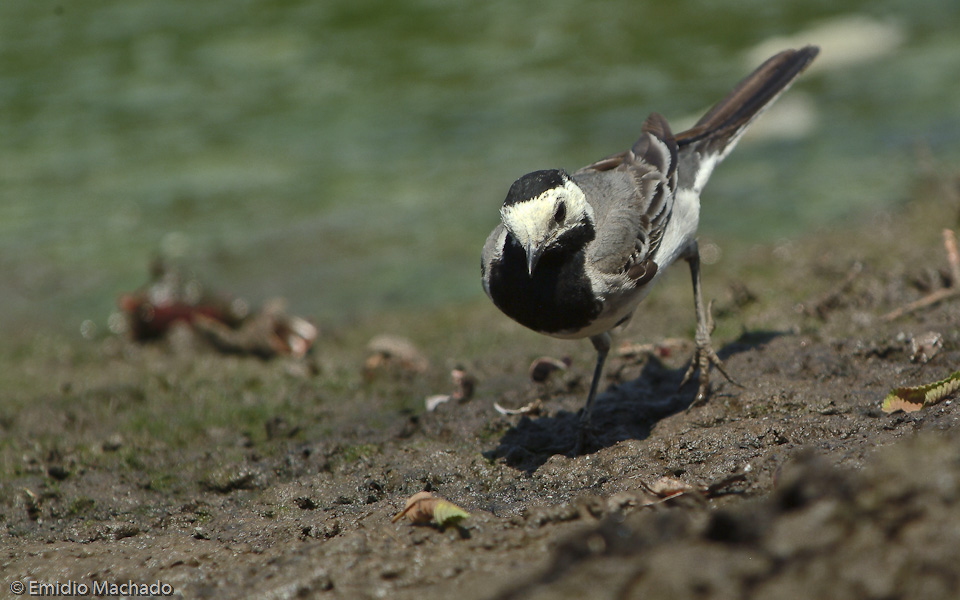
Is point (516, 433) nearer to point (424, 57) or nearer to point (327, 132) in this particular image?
point (327, 132)

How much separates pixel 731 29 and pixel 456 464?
11525 millimetres

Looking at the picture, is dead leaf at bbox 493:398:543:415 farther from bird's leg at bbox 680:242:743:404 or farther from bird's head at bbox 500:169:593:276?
bird's head at bbox 500:169:593:276

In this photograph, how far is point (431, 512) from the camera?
343 cm

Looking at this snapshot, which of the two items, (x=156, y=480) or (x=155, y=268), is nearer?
(x=156, y=480)

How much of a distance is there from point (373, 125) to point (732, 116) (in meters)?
7.42

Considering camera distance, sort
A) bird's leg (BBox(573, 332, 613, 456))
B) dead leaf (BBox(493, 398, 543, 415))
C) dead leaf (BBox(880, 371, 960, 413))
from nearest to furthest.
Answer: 1. dead leaf (BBox(880, 371, 960, 413))
2. bird's leg (BBox(573, 332, 613, 456))
3. dead leaf (BBox(493, 398, 543, 415))

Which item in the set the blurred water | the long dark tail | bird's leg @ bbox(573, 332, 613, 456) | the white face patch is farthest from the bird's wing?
the blurred water

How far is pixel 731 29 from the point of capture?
14102 mm

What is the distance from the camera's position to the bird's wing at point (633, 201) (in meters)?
4.69

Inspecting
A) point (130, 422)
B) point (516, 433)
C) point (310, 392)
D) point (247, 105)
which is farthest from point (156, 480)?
point (247, 105)

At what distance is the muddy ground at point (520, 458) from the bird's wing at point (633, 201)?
85cm

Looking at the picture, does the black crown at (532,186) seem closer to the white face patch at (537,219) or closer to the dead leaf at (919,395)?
the white face patch at (537,219)

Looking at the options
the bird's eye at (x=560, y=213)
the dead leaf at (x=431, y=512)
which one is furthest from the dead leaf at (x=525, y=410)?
the dead leaf at (x=431, y=512)

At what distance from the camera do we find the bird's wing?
15.4 feet
